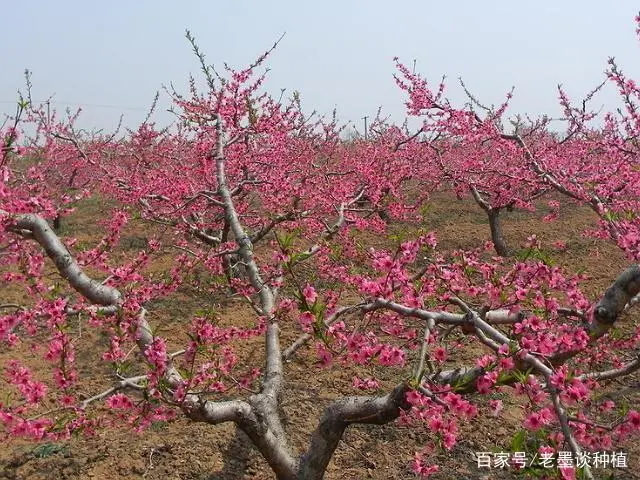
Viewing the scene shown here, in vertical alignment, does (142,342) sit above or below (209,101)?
below

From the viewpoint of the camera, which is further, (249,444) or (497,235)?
(497,235)

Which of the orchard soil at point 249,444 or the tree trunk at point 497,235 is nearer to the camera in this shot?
the orchard soil at point 249,444

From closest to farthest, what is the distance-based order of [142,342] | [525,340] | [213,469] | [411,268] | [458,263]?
1. [525,340]
2. [458,263]
3. [142,342]
4. [213,469]
5. [411,268]

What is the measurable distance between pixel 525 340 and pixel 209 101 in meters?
7.16

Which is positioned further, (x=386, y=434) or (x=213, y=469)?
(x=386, y=434)

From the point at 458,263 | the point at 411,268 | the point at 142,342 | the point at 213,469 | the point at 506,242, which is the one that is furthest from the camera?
the point at 506,242

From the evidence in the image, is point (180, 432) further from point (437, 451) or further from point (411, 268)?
point (411, 268)

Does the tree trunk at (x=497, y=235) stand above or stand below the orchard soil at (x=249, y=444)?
above

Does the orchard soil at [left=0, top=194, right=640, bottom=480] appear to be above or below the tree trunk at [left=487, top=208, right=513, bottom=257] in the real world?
below

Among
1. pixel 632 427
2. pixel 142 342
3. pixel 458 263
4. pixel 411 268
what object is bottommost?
pixel 632 427

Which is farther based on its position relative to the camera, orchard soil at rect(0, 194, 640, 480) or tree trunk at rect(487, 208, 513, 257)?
tree trunk at rect(487, 208, 513, 257)

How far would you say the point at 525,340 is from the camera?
8.81 ft

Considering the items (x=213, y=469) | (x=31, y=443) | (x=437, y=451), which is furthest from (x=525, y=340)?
(x=31, y=443)

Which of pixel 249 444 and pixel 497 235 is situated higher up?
pixel 497 235
